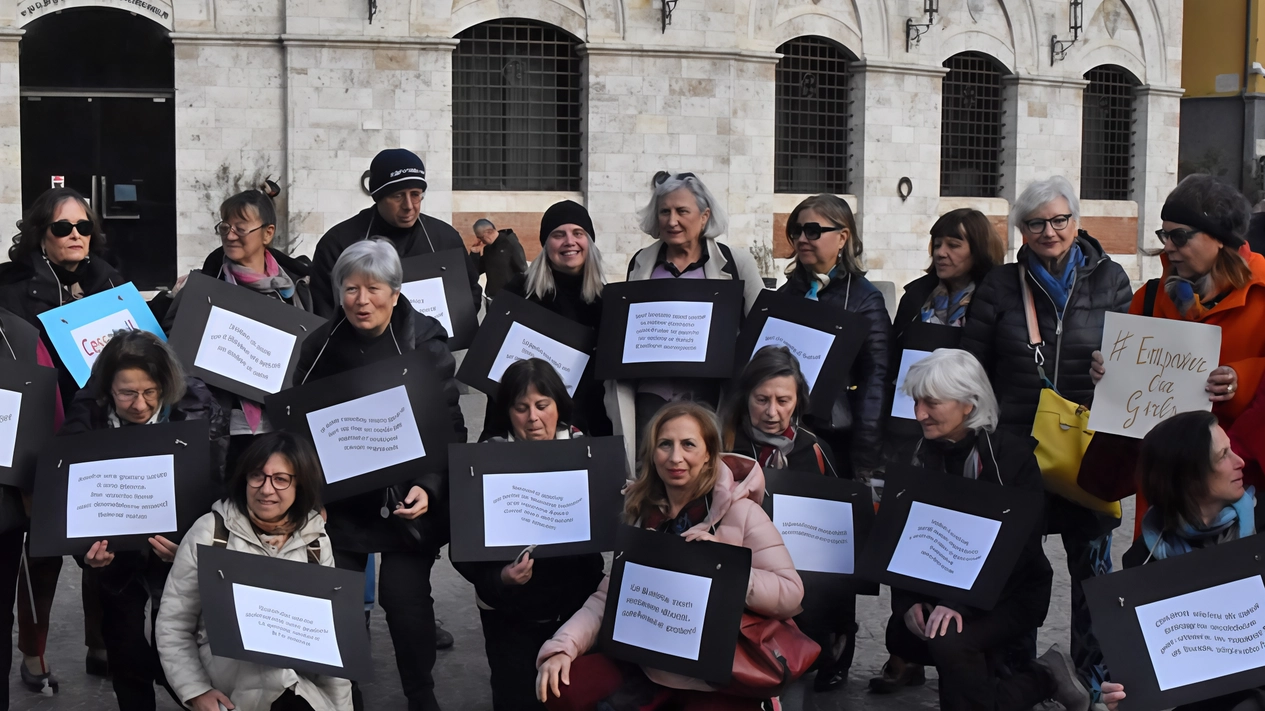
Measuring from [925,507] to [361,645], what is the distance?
1895 millimetres

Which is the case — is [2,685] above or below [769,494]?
below

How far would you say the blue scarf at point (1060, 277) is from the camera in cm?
493

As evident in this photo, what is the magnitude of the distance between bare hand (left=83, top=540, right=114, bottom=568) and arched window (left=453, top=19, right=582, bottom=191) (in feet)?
46.8

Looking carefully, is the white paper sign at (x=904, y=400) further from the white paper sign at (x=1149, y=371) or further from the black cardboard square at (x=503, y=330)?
the black cardboard square at (x=503, y=330)

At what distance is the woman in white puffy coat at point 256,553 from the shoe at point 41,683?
56.6 inches

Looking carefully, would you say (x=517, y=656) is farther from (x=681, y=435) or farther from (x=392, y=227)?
(x=392, y=227)

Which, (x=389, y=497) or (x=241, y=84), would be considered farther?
(x=241, y=84)

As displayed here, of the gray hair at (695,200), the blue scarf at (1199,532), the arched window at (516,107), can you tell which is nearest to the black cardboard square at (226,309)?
the gray hair at (695,200)

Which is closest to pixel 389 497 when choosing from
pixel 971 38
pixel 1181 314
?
pixel 1181 314

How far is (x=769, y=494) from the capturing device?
455 cm

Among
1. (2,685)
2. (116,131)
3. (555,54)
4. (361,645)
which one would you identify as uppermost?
(555,54)

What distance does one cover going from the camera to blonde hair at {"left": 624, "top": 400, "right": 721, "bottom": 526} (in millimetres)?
A: 4184

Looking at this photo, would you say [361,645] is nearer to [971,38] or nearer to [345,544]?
[345,544]

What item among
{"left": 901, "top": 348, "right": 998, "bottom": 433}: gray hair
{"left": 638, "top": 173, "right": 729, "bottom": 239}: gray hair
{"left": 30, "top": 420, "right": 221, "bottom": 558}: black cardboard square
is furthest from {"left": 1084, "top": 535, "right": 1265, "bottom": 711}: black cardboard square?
{"left": 30, "top": 420, "right": 221, "bottom": 558}: black cardboard square
